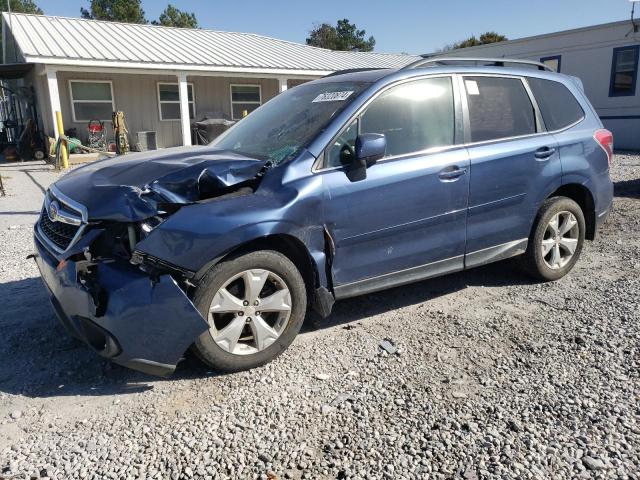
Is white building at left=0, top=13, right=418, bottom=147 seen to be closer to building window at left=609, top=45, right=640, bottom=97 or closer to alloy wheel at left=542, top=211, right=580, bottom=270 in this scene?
building window at left=609, top=45, right=640, bottom=97

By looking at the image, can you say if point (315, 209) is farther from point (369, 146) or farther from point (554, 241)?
point (554, 241)

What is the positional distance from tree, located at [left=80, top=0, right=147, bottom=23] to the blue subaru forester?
56996mm

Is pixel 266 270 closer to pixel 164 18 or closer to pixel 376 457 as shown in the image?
pixel 376 457

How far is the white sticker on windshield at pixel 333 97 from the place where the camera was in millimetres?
3816

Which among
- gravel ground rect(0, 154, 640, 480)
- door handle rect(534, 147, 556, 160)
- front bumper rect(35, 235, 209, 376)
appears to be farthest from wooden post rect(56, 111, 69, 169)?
door handle rect(534, 147, 556, 160)

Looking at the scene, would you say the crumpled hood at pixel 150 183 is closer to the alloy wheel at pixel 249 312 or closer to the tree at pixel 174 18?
the alloy wheel at pixel 249 312

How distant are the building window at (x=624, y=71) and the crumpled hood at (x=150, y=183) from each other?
17.5 metres

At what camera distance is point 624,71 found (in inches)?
670

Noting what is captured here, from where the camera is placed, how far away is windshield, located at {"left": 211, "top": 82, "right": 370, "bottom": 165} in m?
3.64

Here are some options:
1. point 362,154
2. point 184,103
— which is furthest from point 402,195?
point 184,103

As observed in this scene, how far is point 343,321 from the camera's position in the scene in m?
4.05

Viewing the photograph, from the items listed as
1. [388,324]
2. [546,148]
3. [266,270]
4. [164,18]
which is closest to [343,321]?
[388,324]

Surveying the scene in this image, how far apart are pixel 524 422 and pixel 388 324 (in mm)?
1386

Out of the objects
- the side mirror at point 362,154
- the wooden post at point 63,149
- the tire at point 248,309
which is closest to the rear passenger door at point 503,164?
the side mirror at point 362,154
